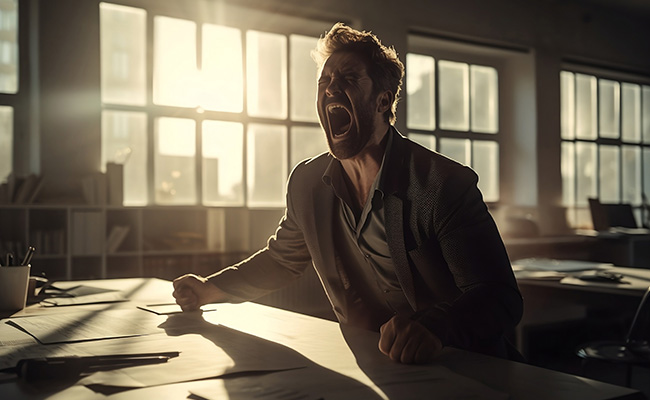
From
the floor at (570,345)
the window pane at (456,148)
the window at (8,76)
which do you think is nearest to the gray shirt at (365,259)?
the floor at (570,345)

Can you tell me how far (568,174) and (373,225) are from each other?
7232mm

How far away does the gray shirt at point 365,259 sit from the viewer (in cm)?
160

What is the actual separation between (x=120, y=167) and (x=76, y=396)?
4.27 meters

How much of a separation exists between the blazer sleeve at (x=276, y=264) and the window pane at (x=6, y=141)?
3.90 meters

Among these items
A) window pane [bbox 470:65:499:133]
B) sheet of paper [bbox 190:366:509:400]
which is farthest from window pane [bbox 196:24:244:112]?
sheet of paper [bbox 190:366:509:400]


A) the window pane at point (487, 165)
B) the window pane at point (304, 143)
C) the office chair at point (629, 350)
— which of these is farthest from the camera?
the window pane at point (487, 165)

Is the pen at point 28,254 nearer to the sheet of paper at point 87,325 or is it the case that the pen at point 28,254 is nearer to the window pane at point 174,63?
the sheet of paper at point 87,325

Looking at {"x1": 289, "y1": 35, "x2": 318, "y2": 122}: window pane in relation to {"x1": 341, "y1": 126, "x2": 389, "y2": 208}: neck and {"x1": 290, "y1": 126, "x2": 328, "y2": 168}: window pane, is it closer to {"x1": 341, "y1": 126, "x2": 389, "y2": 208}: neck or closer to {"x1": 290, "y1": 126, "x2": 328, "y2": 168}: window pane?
{"x1": 290, "y1": 126, "x2": 328, "y2": 168}: window pane

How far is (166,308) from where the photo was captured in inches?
64.8

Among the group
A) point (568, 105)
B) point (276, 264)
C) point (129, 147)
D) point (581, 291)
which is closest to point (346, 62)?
point (276, 264)

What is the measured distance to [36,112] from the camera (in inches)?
193

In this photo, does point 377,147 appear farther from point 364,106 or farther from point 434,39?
point 434,39

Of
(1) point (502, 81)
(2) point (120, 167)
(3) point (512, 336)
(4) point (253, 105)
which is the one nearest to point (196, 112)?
(4) point (253, 105)

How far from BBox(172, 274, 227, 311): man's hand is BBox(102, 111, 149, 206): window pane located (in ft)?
12.7
